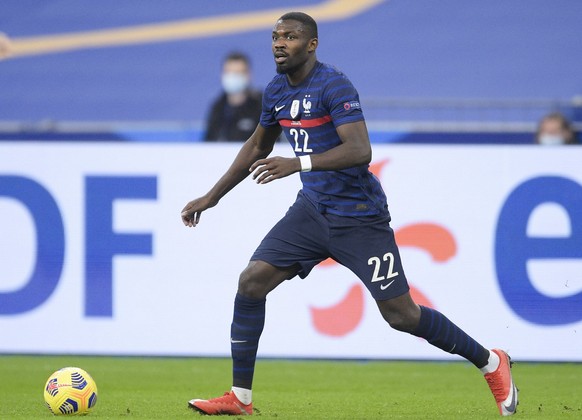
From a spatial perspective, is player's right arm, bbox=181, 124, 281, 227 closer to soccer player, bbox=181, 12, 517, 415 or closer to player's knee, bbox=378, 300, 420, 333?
soccer player, bbox=181, 12, 517, 415

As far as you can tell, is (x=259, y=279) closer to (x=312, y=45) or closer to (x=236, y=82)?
(x=312, y=45)

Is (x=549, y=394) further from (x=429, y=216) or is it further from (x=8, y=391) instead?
(x=8, y=391)

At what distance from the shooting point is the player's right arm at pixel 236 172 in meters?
6.57

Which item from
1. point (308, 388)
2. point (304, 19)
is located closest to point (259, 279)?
point (304, 19)

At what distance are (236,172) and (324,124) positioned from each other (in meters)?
0.75

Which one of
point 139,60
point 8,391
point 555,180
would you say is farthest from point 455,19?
point 8,391

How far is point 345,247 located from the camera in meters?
6.33

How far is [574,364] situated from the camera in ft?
31.3

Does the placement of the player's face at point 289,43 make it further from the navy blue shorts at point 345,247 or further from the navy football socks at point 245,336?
the navy football socks at point 245,336

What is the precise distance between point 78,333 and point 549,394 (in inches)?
157

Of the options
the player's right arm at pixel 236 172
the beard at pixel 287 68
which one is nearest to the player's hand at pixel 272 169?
the beard at pixel 287 68

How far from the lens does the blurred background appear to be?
60.5ft

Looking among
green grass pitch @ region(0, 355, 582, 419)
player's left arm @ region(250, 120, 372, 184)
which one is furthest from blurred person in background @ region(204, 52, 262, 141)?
player's left arm @ region(250, 120, 372, 184)

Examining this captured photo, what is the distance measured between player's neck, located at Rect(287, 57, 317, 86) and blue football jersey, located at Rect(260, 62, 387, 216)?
0.07ft
